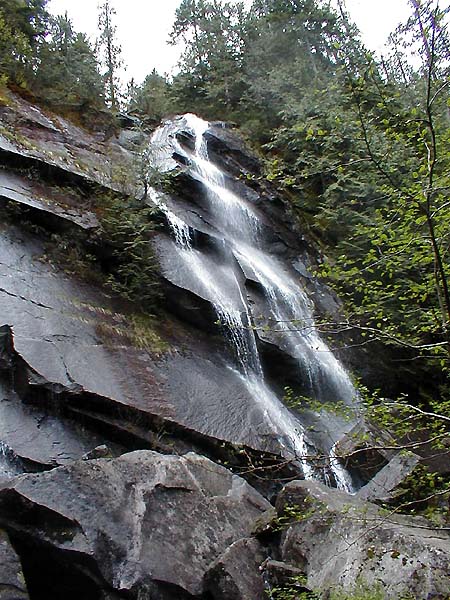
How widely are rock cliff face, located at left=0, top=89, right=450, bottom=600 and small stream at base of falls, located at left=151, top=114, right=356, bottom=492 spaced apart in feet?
0.18

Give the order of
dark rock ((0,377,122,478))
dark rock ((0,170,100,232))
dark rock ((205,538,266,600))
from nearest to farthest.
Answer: dark rock ((205,538,266,600))
dark rock ((0,377,122,478))
dark rock ((0,170,100,232))

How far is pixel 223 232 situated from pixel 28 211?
518 cm

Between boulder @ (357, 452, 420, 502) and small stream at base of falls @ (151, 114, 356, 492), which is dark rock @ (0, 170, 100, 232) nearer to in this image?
small stream at base of falls @ (151, 114, 356, 492)

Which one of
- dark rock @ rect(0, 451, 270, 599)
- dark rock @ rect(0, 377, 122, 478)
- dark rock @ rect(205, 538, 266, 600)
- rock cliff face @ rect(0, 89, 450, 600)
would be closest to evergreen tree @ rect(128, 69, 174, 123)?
rock cliff face @ rect(0, 89, 450, 600)

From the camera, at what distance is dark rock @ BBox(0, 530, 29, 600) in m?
4.20

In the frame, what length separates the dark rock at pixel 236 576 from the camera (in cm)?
467

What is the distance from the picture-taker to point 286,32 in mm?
23906

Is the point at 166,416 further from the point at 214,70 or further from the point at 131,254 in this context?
the point at 214,70

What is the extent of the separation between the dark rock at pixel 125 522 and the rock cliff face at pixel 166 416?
2 centimetres

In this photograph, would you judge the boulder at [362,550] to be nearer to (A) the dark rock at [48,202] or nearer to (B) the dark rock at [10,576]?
(B) the dark rock at [10,576]

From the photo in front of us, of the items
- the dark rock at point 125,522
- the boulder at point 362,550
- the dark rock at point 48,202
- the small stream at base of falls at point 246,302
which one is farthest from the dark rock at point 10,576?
the dark rock at point 48,202

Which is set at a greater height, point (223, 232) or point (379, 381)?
point (223, 232)

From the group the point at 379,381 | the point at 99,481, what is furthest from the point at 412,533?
the point at 379,381

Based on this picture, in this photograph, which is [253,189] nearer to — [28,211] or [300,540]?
[28,211]
